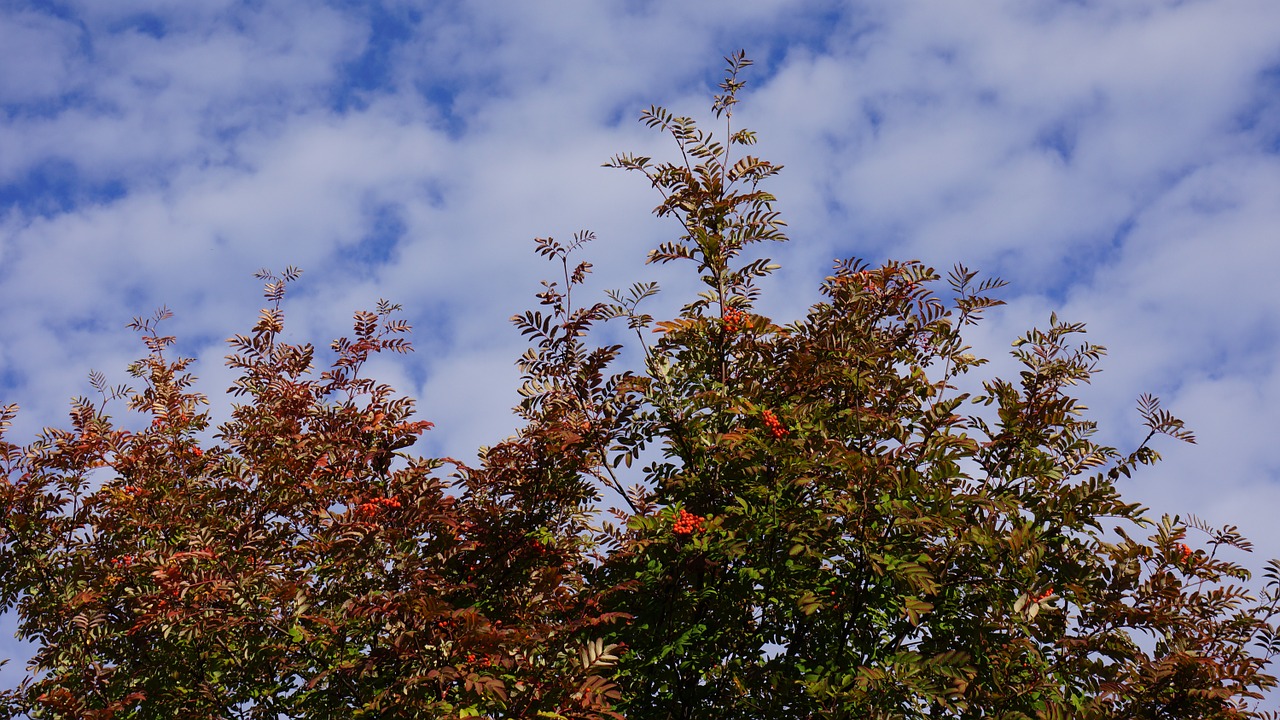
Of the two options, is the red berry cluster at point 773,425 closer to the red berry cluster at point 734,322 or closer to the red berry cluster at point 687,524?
the red berry cluster at point 687,524

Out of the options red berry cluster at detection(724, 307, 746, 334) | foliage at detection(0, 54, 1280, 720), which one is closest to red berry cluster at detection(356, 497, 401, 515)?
foliage at detection(0, 54, 1280, 720)

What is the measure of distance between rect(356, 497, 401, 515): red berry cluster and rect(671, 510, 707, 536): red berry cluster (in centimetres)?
150

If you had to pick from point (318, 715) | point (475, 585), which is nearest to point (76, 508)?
point (318, 715)

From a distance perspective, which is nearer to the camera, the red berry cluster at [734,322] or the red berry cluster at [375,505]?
the red berry cluster at [375,505]

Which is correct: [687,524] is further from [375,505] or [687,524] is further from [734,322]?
[375,505]

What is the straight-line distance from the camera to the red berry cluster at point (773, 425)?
5.56 meters

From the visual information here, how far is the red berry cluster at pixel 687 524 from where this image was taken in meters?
5.48

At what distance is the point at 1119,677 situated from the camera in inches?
204

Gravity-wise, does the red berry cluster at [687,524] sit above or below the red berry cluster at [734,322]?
below

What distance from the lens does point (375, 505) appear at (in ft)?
18.3

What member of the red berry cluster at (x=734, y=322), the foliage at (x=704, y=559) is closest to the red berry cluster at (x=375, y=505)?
the foliage at (x=704, y=559)

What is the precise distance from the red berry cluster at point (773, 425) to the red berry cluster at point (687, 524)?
0.61 meters

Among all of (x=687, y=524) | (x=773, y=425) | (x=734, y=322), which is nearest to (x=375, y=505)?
(x=687, y=524)

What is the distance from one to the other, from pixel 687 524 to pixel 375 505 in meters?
1.67
